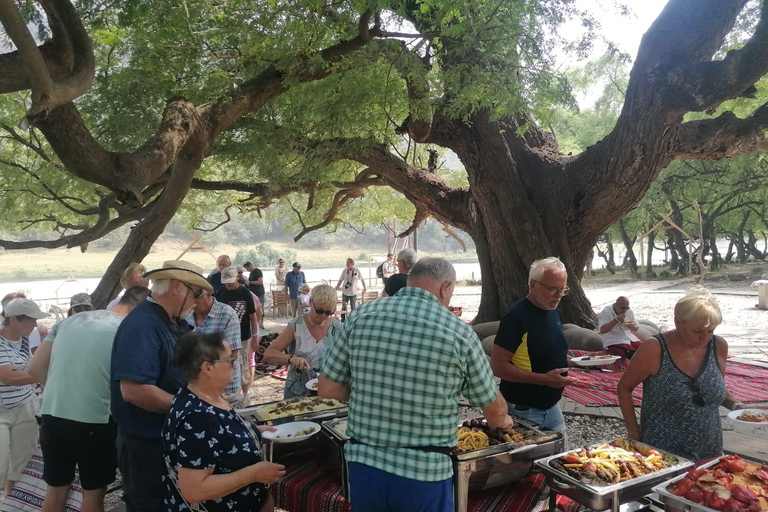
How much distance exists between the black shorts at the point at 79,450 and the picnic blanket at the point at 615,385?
542cm

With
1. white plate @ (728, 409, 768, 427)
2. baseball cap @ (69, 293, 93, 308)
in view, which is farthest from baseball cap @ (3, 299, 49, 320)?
white plate @ (728, 409, 768, 427)

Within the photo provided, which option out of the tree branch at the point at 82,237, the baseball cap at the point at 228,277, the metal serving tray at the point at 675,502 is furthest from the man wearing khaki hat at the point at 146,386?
the tree branch at the point at 82,237

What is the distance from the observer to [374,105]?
9.84 metres

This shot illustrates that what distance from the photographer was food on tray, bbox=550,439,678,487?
8.68ft

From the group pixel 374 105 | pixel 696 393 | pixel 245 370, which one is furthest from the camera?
pixel 374 105

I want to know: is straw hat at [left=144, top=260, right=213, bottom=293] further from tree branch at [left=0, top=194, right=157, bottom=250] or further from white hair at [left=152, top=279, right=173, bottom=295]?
tree branch at [left=0, top=194, right=157, bottom=250]

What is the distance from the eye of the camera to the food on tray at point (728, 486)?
2414 mm

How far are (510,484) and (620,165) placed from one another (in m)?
7.88

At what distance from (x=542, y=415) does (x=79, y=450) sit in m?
2.88

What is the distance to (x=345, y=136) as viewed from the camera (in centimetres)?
1095

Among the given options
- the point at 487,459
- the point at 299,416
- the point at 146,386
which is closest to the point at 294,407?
the point at 299,416

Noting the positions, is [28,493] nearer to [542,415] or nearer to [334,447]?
[334,447]

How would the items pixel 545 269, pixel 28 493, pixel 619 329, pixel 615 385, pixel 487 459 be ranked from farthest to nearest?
pixel 619 329
pixel 615 385
pixel 28 493
pixel 545 269
pixel 487 459

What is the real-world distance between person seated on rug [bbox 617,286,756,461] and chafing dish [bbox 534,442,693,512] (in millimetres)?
341
